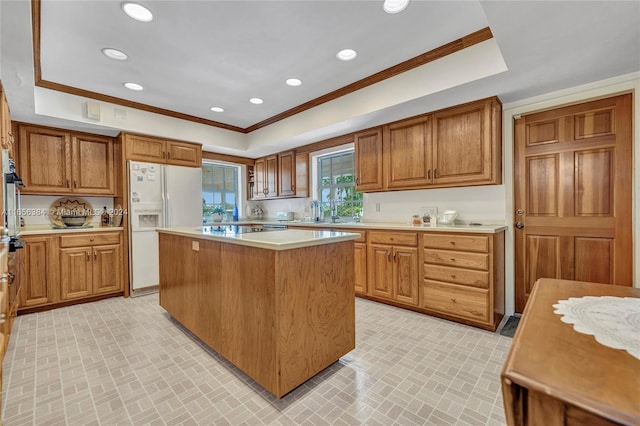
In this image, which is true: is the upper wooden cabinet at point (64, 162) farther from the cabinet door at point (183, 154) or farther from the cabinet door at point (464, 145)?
the cabinet door at point (464, 145)

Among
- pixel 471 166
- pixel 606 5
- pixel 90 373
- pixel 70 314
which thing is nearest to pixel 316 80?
pixel 471 166

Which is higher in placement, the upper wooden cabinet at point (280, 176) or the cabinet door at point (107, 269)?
the upper wooden cabinet at point (280, 176)

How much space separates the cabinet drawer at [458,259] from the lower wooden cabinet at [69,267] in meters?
3.90

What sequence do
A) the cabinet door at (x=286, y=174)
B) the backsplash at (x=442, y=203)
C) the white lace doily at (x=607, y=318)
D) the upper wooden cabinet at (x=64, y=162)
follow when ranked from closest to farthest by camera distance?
the white lace doily at (x=607, y=318), the backsplash at (x=442, y=203), the upper wooden cabinet at (x=64, y=162), the cabinet door at (x=286, y=174)

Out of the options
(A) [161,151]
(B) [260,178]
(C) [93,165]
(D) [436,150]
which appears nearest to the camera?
(D) [436,150]

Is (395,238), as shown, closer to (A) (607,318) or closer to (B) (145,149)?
(A) (607,318)

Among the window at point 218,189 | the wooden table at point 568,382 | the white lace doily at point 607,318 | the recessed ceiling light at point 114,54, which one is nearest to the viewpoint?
the wooden table at point 568,382

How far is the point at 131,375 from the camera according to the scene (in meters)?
1.94

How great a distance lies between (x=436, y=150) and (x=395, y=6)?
1.53 metres

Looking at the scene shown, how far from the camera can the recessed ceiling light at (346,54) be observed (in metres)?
2.50

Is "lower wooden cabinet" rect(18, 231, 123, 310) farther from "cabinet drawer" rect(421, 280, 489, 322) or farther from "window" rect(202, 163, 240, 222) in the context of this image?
"cabinet drawer" rect(421, 280, 489, 322)

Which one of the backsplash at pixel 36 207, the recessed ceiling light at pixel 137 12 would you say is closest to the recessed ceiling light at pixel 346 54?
the recessed ceiling light at pixel 137 12

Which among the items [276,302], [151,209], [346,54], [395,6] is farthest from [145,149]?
[395,6]

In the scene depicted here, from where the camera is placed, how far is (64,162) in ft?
11.7
